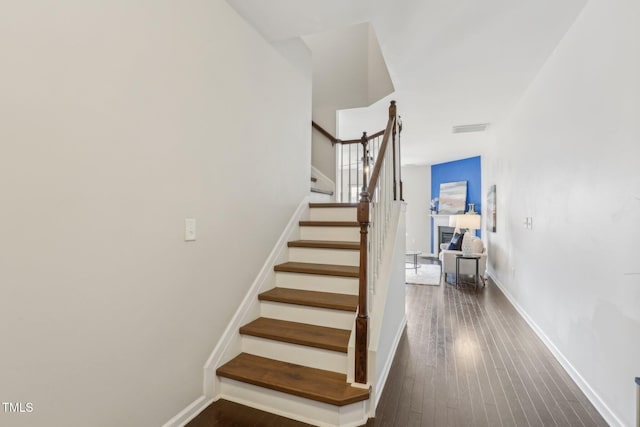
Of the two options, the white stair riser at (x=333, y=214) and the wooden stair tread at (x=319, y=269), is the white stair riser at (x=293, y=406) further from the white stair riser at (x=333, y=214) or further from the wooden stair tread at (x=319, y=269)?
the white stair riser at (x=333, y=214)

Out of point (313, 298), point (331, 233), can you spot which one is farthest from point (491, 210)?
point (313, 298)

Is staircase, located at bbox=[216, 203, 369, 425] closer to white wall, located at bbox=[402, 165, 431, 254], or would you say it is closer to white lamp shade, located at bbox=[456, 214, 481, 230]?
white lamp shade, located at bbox=[456, 214, 481, 230]

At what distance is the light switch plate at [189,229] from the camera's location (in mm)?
1723

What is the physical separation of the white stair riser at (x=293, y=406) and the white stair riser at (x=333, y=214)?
177 cm

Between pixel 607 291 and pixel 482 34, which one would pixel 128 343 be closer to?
pixel 607 291

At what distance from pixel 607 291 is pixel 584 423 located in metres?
0.78

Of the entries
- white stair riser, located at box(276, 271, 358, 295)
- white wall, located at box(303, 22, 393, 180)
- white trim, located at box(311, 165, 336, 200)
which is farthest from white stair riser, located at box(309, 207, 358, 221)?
white wall, located at box(303, 22, 393, 180)

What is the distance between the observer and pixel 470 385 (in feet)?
6.98

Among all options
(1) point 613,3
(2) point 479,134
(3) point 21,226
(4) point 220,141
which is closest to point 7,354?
(3) point 21,226

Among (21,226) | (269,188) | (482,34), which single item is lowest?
(21,226)

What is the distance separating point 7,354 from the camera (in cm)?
100

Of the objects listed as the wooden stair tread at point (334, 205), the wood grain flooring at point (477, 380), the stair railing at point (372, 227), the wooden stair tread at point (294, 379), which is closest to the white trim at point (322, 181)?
the wooden stair tread at point (334, 205)

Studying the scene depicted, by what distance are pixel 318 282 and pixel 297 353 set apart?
61 centimetres

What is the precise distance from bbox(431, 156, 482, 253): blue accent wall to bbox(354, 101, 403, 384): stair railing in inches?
210
